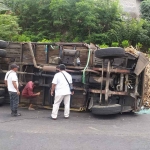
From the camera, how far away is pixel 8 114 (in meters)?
7.95

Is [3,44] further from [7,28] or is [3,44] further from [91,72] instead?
[7,28]

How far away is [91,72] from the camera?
8.06 meters

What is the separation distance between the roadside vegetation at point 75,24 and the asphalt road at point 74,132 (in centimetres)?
868

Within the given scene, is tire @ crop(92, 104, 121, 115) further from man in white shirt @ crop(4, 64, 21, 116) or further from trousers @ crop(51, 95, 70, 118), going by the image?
man in white shirt @ crop(4, 64, 21, 116)

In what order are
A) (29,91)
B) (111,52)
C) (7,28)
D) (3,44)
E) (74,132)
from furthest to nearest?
1. (7,28)
2. (3,44)
3. (29,91)
4. (111,52)
5. (74,132)

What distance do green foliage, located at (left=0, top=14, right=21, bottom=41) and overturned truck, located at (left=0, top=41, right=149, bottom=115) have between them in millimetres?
7051

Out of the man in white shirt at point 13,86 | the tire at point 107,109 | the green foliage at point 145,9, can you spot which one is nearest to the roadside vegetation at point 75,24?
the green foliage at point 145,9

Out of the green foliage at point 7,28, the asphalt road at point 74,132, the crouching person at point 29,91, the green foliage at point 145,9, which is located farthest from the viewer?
the green foliage at point 145,9

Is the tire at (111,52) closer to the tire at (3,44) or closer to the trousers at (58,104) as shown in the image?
the trousers at (58,104)

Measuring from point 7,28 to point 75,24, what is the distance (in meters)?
4.35

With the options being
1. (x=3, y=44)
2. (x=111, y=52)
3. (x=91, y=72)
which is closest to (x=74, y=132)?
(x=91, y=72)

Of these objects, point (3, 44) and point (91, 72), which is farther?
point (3, 44)

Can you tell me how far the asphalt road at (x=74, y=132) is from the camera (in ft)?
17.9

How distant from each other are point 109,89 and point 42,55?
2357 millimetres
